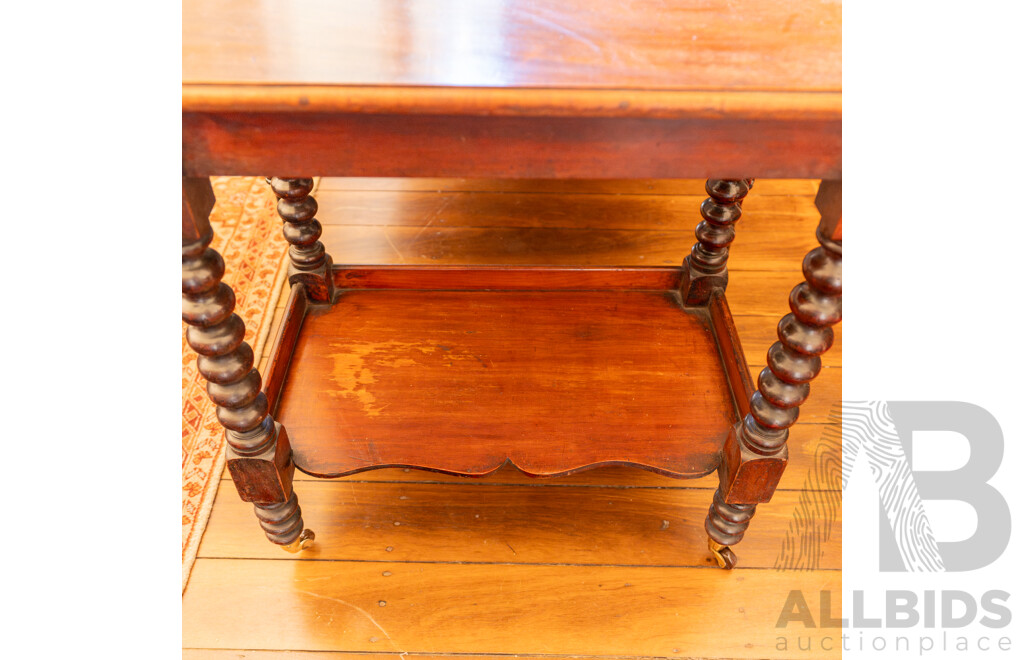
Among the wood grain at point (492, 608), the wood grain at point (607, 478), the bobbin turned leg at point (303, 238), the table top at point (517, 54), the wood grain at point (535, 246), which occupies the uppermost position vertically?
the table top at point (517, 54)

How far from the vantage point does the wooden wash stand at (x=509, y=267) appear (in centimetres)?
63

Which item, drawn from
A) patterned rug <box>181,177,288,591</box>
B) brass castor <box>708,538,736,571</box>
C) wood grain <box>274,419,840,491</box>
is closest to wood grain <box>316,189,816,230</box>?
patterned rug <box>181,177,288,591</box>

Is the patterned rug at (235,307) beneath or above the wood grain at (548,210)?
beneath

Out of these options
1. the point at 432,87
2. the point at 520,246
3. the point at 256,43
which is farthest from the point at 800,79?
the point at 520,246

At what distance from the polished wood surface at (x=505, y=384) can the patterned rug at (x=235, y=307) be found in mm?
248

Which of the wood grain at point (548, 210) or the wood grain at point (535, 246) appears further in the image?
the wood grain at point (548, 210)

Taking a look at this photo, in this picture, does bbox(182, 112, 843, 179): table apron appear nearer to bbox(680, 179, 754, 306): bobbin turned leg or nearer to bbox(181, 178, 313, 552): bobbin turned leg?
bbox(181, 178, 313, 552): bobbin turned leg

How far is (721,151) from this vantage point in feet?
2.21

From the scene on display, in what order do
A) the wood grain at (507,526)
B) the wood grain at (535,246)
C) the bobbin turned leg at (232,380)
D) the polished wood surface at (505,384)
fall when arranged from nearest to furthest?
the bobbin turned leg at (232,380) < the polished wood surface at (505,384) < the wood grain at (507,526) < the wood grain at (535,246)

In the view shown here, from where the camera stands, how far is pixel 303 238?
122 centimetres

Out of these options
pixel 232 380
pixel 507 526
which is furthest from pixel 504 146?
pixel 507 526

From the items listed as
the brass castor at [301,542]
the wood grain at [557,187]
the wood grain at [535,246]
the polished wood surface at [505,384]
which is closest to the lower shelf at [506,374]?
the polished wood surface at [505,384]

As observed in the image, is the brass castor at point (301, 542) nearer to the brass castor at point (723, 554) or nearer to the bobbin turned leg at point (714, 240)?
the brass castor at point (723, 554)

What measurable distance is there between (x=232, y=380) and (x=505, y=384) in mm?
420
